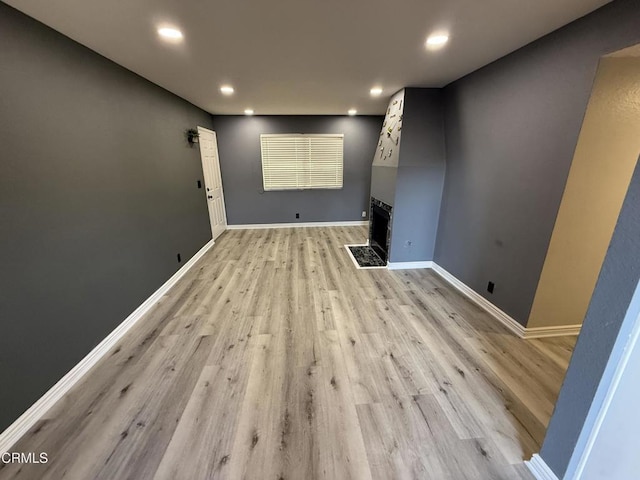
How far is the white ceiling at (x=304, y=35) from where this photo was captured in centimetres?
152

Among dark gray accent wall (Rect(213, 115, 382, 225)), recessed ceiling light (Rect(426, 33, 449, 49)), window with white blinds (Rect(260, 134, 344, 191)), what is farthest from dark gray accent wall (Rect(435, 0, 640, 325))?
window with white blinds (Rect(260, 134, 344, 191))

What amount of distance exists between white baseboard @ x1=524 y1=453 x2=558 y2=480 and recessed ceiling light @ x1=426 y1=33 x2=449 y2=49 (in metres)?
2.72

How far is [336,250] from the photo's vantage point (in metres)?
4.55

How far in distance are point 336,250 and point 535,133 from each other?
308 cm

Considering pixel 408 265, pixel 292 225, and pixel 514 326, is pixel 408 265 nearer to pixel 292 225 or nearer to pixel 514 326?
pixel 514 326

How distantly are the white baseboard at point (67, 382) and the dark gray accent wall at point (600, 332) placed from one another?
284 centimetres

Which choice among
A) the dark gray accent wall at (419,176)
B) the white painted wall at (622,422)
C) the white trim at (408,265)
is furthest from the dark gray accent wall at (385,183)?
the white painted wall at (622,422)

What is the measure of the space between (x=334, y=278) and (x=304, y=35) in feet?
8.60

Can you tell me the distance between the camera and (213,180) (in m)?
5.08

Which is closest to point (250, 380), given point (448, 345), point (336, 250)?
point (448, 345)

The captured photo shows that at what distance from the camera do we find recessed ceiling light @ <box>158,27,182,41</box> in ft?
5.80

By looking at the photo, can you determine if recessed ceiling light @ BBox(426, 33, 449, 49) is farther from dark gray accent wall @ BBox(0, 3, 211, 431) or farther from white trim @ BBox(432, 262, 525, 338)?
dark gray accent wall @ BBox(0, 3, 211, 431)

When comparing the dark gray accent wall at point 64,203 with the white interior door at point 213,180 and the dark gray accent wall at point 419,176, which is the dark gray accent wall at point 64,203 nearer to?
the white interior door at point 213,180

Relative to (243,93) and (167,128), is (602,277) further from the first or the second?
(167,128)
